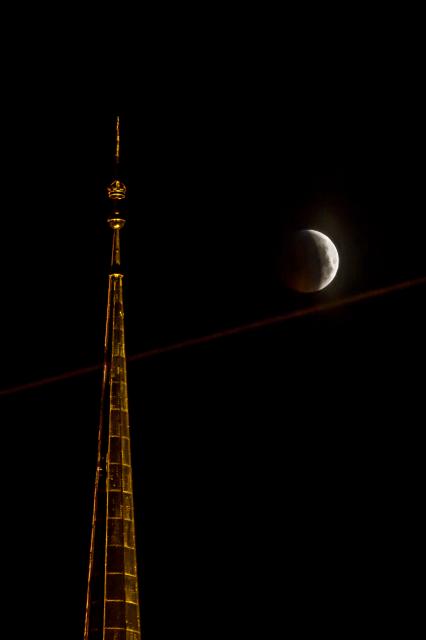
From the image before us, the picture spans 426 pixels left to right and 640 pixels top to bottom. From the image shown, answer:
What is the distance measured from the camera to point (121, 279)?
33.8 metres

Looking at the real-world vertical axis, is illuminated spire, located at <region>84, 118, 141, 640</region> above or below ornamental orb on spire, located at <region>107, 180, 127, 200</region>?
below

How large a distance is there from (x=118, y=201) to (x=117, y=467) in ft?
18.6

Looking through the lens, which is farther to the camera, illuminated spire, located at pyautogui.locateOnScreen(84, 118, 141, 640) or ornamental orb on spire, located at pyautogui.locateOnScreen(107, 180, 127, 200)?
ornamental orb on spire, located at pyautogui.locateOnScreen(107, 180, 127, 200)

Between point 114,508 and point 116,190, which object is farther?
point 116,190

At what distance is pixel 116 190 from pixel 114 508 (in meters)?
6.67

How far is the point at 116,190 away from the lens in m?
34.1

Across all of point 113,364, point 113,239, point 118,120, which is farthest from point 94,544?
point 118,120

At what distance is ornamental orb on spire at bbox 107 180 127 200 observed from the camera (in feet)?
112

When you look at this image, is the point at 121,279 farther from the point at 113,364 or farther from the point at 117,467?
the point at 117,467

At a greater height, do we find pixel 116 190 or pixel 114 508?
pixel 116 190

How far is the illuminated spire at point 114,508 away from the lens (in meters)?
30.4

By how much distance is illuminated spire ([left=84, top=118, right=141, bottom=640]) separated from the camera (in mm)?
30375

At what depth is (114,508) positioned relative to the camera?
31.3m

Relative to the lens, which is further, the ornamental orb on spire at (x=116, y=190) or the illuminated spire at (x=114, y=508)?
the ornamental orb on spire at (x=116, y=190)
